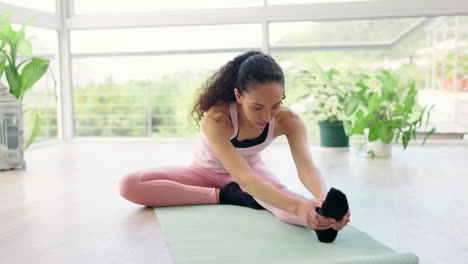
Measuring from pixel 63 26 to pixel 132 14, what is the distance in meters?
0.67

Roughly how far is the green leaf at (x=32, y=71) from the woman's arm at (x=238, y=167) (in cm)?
203

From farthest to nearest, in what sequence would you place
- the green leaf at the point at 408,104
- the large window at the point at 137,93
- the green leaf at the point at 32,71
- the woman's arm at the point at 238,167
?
the large window at the point at 137,93
the green leaf at the point at 408,104
the green leaf at the point at 32,71
the woman's arm at the point at 238,167

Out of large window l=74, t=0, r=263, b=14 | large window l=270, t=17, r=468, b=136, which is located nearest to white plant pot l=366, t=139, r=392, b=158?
large window l=270, t=17, r=468, b=136

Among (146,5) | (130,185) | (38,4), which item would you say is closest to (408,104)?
(130,185)

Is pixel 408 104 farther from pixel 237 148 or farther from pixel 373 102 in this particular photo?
pixel 237 148

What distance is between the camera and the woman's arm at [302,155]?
6.47 feet

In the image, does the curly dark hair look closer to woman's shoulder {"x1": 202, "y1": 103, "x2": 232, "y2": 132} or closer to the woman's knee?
woman's shoulder {"x1": 202, "y1": 103, "x2": 232, "y2": 132}

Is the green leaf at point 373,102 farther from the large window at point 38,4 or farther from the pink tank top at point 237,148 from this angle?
the large window at point 38,4

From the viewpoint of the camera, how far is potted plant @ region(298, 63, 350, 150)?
4.26 meters

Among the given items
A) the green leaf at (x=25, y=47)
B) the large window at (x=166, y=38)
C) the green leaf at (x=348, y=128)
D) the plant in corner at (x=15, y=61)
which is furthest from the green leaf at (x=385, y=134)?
the green leaf at (x=25, y=47)

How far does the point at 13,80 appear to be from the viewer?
12.0 feet

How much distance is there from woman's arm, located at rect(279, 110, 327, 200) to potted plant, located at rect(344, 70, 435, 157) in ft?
5.95

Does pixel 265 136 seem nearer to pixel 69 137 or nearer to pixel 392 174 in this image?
pixel 392 174

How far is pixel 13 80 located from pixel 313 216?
2.67m
